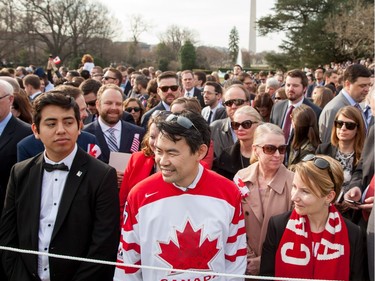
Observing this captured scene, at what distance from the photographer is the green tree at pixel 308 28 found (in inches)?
1502

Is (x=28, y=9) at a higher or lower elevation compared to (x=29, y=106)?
higher

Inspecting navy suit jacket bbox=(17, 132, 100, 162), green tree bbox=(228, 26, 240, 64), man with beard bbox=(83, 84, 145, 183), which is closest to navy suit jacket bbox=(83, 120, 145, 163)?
man with beard bbox=(83, 84, 145, 183)

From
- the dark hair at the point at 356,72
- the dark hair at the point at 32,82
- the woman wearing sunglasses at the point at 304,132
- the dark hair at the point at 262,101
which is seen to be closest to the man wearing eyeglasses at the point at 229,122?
the woman wearing sunglasses at the point at 304,132

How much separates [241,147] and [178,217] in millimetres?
1793

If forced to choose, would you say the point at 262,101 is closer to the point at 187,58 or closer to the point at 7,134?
the point at 7,134

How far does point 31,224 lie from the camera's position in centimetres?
271

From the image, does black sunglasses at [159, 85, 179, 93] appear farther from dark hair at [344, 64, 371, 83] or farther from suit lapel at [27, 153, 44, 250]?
suit lapel at [27, 153, 44, 250]

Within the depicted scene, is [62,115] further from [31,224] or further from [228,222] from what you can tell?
[228,222]

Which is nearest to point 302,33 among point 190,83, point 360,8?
point 360,8

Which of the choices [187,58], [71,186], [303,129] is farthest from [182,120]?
[187,58]

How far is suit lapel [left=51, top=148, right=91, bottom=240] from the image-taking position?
2.67 m

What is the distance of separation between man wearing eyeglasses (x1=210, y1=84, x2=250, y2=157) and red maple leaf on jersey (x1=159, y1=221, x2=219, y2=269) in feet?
8.03

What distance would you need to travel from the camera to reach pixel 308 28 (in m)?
39.3

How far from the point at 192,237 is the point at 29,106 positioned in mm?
3390
